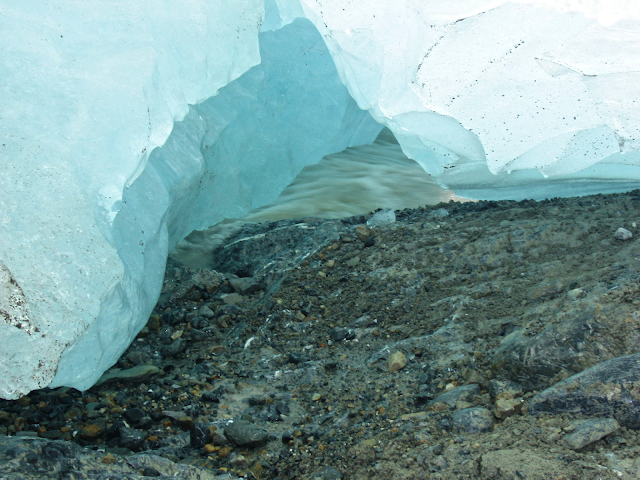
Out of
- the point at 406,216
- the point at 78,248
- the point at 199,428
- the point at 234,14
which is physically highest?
the point at 234,14

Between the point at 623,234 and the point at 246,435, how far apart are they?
206 cm

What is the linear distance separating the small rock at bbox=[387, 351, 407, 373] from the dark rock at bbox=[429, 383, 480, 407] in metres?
0.33

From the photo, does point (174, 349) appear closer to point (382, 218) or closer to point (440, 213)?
point (382, 218)

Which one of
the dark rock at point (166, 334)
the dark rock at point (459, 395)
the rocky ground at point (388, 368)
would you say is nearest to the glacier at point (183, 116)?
the dark rock at point (166, 334)

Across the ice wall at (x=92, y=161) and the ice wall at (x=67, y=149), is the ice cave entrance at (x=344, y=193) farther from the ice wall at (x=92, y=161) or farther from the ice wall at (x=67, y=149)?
the ice wall at (x=67, y=149)

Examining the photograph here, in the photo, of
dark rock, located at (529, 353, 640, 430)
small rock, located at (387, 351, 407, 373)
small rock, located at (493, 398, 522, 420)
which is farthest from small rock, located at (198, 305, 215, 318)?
dark rock, located at (529, 353, 640, 430)

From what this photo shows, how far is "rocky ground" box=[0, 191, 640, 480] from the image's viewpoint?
1.77 meters

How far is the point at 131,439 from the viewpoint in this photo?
216 cm

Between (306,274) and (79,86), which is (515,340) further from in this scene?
(79,86)

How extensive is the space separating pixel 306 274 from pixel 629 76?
6.48ft

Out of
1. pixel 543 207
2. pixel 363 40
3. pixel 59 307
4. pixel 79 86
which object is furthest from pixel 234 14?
pixel 543 207

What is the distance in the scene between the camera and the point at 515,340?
221cm

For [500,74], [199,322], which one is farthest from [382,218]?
[199,322]

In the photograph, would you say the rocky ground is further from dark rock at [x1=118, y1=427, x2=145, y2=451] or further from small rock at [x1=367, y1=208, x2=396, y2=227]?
small rock at [x1=367, y1=208, x2=396, y2=227]
